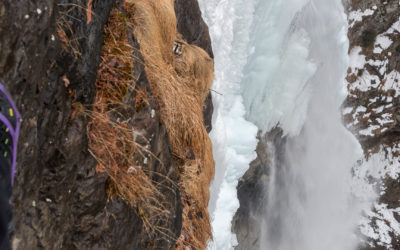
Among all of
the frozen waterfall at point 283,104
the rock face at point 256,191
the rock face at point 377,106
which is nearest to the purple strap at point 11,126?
the frozen waterfall at point 283,104

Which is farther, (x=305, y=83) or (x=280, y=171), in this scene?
(x=280, y=171)

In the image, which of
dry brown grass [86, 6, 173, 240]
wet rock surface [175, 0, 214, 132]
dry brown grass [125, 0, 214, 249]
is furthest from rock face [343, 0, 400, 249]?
dry brown grass [86, 6, 173, 240]

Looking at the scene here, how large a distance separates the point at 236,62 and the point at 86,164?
4007mm

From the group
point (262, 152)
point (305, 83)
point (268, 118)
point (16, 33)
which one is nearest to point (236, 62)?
point (268, 118)

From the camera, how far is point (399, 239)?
11523 millimetres

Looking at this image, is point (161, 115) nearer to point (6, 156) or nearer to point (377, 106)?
point (6, 156)

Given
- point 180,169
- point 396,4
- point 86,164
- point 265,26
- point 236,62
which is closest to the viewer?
point 86,164

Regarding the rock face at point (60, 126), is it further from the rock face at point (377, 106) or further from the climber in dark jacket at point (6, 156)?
the rock face at point (377, 106)

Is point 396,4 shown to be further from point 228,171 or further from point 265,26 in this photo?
point 228,171

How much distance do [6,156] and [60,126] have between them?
500 mm

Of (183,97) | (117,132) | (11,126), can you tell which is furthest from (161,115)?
(11,126)

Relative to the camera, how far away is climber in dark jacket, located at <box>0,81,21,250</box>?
2.48 ft

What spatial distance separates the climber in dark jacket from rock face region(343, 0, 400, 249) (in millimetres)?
Result: 10526

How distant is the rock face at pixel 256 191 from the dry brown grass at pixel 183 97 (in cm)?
387
